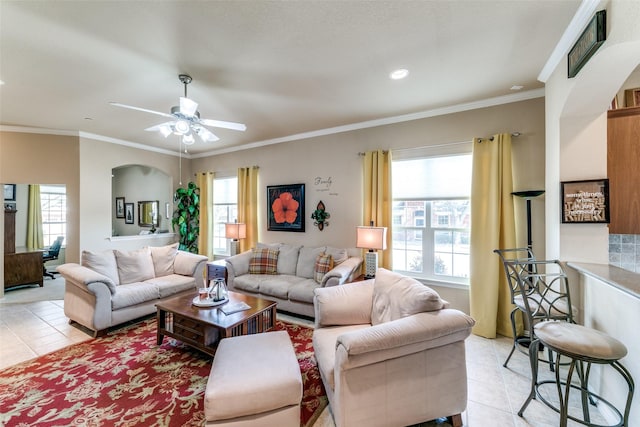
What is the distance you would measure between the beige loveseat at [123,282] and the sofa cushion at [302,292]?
5.40ft

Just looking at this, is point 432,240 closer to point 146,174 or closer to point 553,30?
point 553,30

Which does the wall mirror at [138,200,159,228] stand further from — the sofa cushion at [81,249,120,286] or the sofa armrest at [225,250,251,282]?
the sofa armrest at [225,250,251,282]

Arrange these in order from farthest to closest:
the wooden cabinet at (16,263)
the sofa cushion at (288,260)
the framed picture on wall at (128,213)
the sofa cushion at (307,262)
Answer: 1. the framed picture on wall at (128,213)
2. the wooden cabinet at (16,263)
3. the sofa cushion at (288,260)
4. the sofa cushion at (307,262)

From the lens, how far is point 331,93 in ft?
10.0

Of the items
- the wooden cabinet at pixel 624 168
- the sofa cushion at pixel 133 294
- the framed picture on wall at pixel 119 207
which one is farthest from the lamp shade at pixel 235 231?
the wooden cabinet at pixel 624 168

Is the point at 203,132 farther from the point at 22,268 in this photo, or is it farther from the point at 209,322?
the point at 22,268

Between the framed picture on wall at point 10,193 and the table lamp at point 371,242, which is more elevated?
the framed picture on wall at point 10,193

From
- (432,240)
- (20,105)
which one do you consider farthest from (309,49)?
(20,105)

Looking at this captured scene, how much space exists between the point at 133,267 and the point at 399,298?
373 centimetres

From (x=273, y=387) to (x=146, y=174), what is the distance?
275 inches

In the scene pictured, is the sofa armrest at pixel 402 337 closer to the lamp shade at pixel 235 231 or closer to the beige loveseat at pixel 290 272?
the beige loveseat at pixel 290 272

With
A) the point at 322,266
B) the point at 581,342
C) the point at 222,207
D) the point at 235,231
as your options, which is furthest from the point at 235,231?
the point at 581,342

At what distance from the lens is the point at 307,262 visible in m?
4.09

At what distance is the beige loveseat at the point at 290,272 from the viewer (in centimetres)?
346
